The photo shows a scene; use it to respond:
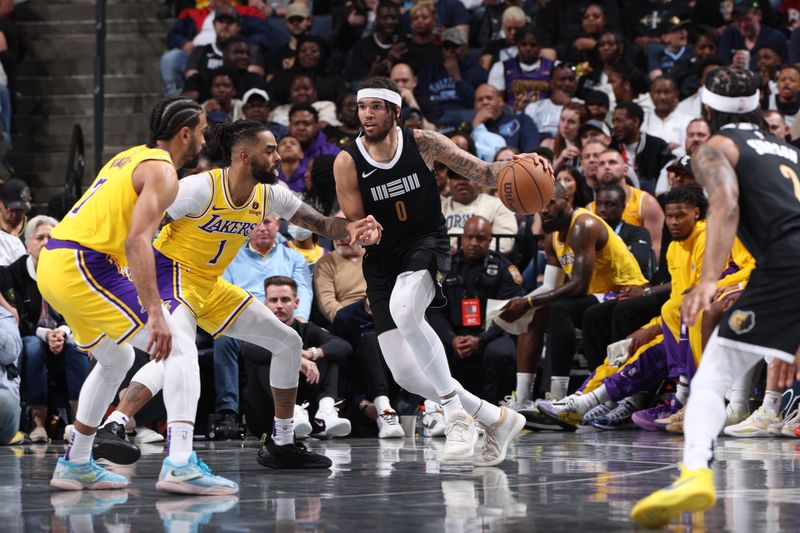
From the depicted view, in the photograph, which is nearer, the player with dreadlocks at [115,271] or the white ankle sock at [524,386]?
the player with dreadlocks at [115,271]

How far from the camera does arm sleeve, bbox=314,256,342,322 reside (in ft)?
31.1

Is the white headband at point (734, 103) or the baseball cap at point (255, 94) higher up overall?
the baseball cap at point (255, 94)

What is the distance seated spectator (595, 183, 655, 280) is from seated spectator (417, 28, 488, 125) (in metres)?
3.02

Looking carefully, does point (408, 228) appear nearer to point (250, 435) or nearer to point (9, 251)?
point (250, 435)

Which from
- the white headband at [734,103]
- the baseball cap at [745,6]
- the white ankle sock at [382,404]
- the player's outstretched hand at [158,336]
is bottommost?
the white ankle sock at [382,404]

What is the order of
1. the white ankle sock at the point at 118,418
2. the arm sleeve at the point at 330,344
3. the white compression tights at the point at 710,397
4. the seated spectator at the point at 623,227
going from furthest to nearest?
the seated spectator at the point at 623,227 → the arm sleeve at the point at 330,344 → the white ankle sock at the point at 118,418 → the white compression tights at the point at 710,397

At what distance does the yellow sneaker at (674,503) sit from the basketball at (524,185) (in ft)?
8.66

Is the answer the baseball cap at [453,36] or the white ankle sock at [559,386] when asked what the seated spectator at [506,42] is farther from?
the white ankle sock at [559,386]

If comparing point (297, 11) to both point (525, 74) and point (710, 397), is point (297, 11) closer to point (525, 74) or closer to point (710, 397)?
point (525, 74)

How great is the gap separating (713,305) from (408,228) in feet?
8.90

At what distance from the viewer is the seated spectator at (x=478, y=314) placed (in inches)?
372

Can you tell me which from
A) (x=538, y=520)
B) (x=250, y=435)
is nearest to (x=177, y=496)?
(x=538, y=520)

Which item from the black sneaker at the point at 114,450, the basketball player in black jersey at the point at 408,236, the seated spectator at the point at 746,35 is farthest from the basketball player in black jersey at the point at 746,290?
the seated spectator at the point at 746,35

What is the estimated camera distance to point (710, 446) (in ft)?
13.6
